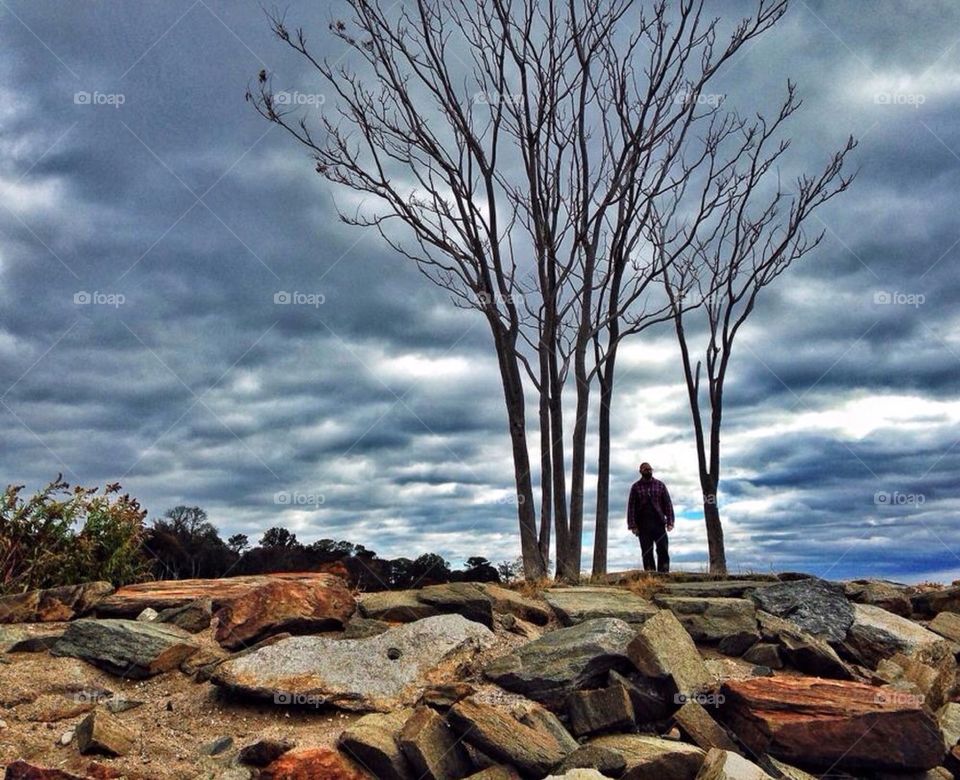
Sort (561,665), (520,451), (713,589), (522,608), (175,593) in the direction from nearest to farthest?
1. (561,665)
2. (522,608)
3. (175,593)
4. (713,589)
5. (520,451)

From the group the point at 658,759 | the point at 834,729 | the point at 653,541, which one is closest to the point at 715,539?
Result: the point at 653,541

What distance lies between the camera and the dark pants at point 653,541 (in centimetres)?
1478

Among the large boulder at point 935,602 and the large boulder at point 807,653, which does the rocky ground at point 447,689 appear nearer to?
the large boulder at point 807,653

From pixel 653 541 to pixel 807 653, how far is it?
6.13 m

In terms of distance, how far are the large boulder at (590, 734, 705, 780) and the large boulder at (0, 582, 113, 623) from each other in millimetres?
5909

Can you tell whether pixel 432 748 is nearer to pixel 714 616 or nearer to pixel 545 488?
pixel 714 616

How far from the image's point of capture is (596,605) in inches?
382

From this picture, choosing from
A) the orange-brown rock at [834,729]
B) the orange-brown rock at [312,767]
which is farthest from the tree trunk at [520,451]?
the orange-brown rock at [312,767]

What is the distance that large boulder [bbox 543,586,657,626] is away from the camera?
938cm

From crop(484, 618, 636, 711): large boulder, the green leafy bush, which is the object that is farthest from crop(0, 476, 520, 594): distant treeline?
crop(484, 618, 636, 711): large boulder

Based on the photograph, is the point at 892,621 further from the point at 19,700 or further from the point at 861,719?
the point at 19,700

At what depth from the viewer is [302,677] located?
7488 mm

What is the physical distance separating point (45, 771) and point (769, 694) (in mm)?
5483

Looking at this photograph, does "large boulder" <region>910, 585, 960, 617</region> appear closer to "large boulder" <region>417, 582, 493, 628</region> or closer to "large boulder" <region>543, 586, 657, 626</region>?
"large boulder" <region>543, 586, 657, 626</region>
